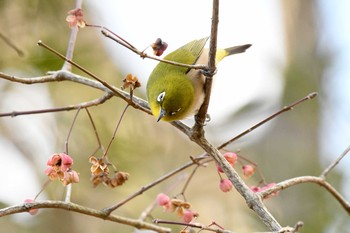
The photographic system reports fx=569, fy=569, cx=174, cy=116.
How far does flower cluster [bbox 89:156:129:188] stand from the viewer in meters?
1.84

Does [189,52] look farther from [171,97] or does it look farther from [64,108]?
[64,108]

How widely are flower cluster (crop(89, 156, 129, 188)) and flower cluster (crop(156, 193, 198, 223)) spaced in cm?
17

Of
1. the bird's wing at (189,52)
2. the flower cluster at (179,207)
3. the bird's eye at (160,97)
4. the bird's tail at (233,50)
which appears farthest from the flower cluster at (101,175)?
the bird's tail at (233,50)

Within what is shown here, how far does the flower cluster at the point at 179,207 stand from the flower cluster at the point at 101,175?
0.17m

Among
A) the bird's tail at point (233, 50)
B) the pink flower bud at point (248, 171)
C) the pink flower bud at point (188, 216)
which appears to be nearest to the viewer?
the pink flower bud at point (188, 216)

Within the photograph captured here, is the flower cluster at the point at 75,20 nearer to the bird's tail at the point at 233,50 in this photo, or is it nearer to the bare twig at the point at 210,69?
the bare twig at the point at 210,69

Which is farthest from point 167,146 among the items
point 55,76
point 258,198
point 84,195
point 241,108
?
point 258,198

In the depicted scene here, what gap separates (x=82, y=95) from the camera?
16.2 feet

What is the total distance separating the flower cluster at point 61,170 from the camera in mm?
1813

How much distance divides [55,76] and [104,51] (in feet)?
9.91

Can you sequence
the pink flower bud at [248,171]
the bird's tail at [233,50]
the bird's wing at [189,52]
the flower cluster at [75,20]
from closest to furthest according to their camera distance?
1. the flower cluster at [75,20]
2. the pink flower bud at [248,171]
3. the bird's wing at [189,52]
4. the bird's tail at [233,50]

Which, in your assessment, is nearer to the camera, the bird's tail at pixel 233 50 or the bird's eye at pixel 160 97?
the bird's eye at pixel 160 97

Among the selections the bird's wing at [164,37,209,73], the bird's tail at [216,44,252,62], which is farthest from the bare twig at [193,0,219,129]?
the bird's tail at [216,44,252,62]

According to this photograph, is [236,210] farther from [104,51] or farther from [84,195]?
[104,51]
